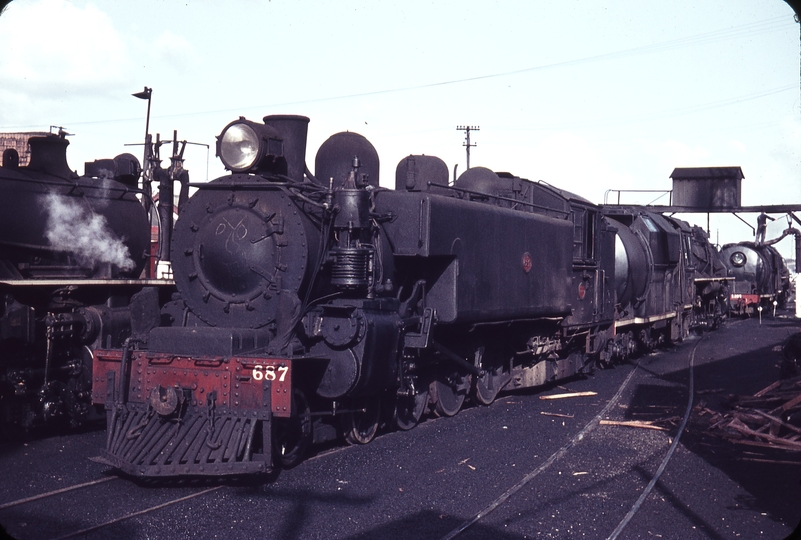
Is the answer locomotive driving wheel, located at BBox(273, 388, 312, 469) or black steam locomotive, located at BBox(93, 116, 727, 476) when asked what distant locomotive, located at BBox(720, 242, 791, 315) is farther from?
locomotive driving wheel, located at BBox(273, 388, 312, 469)

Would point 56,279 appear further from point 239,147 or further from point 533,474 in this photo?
point 533,474

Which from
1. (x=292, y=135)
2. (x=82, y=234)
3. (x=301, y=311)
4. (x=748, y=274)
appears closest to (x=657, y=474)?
(x=301, y=311)

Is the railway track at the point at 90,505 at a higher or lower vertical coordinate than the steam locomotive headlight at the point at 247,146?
lower

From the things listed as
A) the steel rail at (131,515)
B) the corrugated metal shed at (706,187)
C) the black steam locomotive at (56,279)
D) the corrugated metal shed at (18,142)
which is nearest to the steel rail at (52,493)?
the steel rail at (131,515)

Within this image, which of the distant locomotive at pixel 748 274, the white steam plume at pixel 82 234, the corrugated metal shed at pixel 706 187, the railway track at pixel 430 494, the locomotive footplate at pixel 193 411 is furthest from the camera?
the corrugated metal shed at pixel 706 187

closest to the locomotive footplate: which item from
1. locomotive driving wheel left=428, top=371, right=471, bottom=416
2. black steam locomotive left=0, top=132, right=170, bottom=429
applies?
black steam locomotive left=0, top=132, right=170, bottom=429

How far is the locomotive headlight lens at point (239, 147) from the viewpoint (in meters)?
7.36

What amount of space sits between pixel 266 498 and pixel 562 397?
21.6 feet

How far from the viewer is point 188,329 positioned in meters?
6.98

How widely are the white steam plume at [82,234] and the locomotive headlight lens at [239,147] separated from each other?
276cm

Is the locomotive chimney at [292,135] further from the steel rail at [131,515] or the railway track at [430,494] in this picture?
the steel rail at [131,515]

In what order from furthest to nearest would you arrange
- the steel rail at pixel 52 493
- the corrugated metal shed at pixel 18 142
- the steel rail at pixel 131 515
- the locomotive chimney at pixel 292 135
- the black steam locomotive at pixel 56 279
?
the corrugated metal shed at pixel 18 142 < the black steam locomotive at pixel 56 279 < the locomotive chimney at pixel 292 135 < the steel rail at pixel 52 493 < the steel rail at pixel 131 515

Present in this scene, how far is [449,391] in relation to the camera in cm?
988

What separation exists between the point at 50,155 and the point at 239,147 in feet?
11.0
